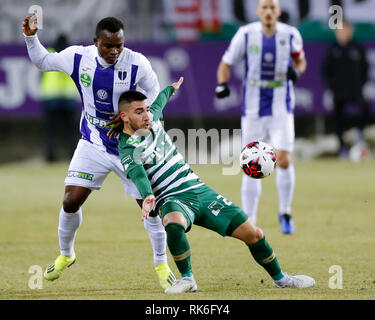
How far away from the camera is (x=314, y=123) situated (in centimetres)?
1909

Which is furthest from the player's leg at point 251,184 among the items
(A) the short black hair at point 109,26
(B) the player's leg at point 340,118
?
(B) the player's leg at point 340,118

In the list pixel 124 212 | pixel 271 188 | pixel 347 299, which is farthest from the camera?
pixel 271 188

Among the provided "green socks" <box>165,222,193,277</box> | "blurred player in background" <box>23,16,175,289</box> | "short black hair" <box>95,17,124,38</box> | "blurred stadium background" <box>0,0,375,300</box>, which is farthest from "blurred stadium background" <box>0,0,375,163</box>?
"green socks" <box>165,222,193,277</box>

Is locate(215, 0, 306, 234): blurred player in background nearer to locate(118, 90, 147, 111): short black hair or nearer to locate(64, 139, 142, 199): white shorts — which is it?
locate(64, 139, 142, 199): white shorts

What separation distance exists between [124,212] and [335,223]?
264cm

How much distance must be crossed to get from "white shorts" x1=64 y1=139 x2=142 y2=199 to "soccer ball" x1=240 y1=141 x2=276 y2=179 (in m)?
0.90

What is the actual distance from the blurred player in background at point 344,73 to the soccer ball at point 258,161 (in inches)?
426

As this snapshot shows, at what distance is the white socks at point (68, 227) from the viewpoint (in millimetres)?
6605

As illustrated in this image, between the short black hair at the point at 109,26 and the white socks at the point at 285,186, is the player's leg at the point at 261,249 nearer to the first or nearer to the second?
the short black hair at the point at 109,26

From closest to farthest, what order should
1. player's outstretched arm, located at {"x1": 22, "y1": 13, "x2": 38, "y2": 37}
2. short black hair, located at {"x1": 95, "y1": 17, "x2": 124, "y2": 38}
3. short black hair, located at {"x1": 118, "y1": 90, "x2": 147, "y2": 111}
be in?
1. short black hair, located at {"x1": 118, "y1": 90, "x2": 147, "y2": 111}
2. short black hair, located at {"x1": 95, "y1": 17, "x2": 124, "y2": 38}
3. player's outstretched arm, located at {"x1": 22, "y1": 13, "x2": 38, "y2": 37}

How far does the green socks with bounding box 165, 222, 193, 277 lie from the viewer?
224 inches

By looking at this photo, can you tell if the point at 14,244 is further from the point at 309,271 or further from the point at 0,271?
the point at 309,271

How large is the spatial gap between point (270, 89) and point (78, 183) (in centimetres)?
333

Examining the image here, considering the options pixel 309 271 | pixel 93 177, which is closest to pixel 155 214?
pixel 93 177
